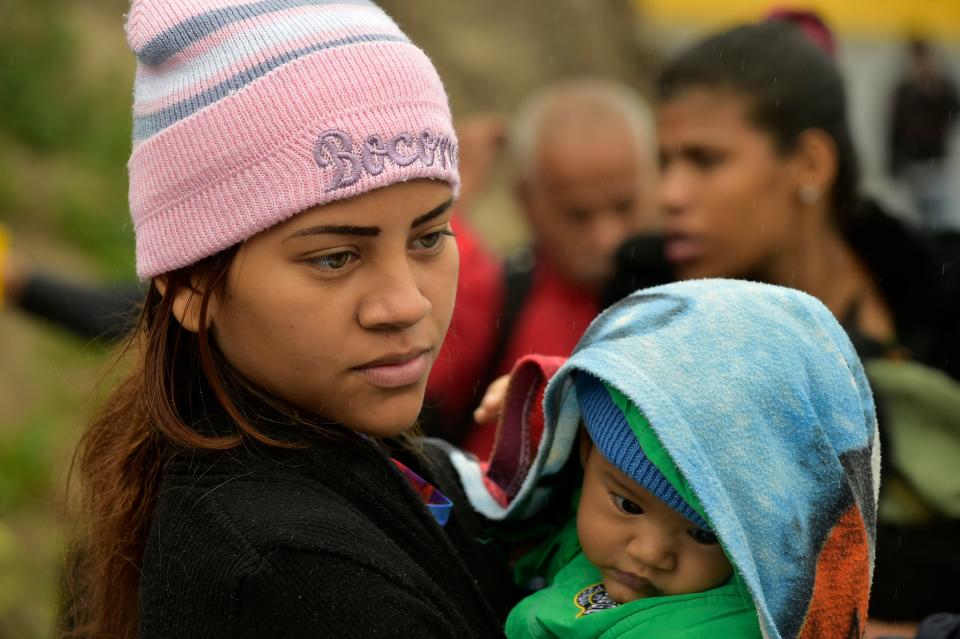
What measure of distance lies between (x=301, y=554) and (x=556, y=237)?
311 centimetres

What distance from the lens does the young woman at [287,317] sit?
1.60m

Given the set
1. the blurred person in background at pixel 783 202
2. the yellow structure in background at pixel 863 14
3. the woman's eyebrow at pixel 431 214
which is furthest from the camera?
the yellow structure in background at pixel 863 14

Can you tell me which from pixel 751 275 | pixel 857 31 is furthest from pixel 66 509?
pixel 857 31

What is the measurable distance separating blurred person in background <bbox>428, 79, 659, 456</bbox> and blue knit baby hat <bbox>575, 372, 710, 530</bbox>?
1.39 m

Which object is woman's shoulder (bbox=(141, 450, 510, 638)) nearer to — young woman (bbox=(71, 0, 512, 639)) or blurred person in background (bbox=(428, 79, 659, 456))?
young woman (bbox=(71, 0, 512, 639))

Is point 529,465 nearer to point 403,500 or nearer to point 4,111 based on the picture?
point 403,500

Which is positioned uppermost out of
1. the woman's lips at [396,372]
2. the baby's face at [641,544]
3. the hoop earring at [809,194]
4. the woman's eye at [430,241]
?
the woman's eye at [430,241]

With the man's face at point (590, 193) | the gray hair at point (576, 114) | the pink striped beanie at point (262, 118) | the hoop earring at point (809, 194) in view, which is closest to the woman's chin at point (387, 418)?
the pink striped beanie at point (262, 118)

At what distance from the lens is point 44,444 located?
5.54 m

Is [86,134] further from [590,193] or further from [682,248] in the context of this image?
[682,248]

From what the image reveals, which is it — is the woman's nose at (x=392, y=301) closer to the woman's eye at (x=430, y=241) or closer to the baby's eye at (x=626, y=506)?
the woman's eye at (x=430, y=241)

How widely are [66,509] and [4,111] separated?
6.03 meters

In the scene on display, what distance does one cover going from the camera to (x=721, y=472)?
166 centimetres

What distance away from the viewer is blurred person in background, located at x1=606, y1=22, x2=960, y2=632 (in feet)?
10.9
